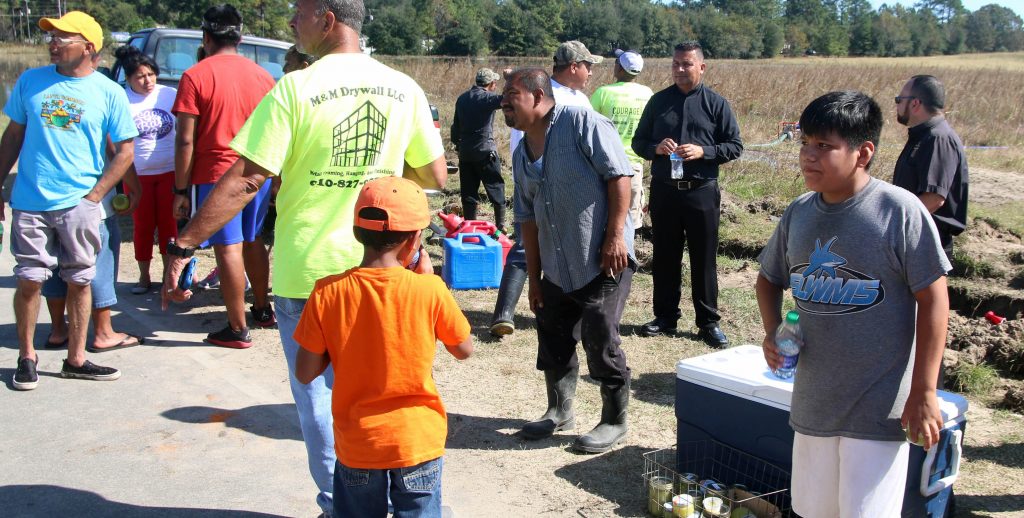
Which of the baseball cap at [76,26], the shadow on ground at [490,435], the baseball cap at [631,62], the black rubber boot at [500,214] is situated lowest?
the shadow on ground at [490,435]

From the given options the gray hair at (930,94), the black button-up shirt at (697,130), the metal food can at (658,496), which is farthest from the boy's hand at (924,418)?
the black button-up shirt at (697,130)

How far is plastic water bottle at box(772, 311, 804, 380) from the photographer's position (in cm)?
290

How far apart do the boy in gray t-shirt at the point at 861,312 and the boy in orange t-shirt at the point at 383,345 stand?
3.97ft

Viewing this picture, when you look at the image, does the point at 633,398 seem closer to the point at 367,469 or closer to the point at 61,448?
the point at 367,469

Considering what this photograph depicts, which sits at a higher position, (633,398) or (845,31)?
(845,31)

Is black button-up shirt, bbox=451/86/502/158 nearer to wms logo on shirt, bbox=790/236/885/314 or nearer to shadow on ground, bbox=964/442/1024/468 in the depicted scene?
shadow on ground, bbox=964/442/1024/468

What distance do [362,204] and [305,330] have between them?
0.45m

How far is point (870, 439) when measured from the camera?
109 inches

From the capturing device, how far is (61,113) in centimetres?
516

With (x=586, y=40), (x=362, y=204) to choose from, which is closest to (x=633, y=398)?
(x=362, y=204)

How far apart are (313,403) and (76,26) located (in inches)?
122

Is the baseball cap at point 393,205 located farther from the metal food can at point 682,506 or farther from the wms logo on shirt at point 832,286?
the metal food can at point 682,506

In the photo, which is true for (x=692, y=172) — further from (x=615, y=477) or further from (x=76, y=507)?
(x=76, y=507)

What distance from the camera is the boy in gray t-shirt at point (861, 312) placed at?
263 cm
